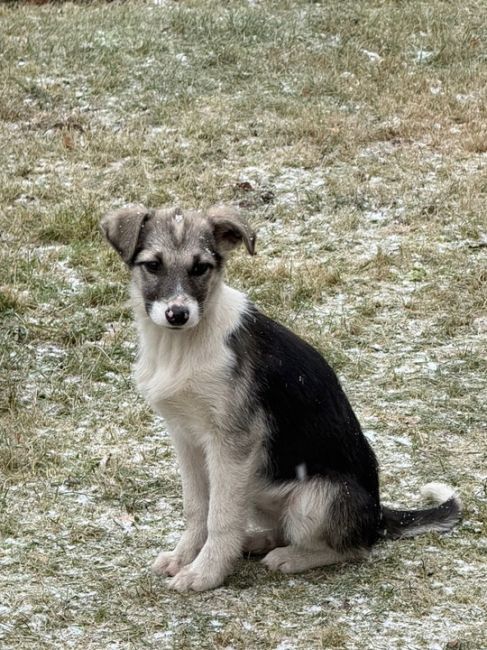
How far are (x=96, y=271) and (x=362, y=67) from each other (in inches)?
191

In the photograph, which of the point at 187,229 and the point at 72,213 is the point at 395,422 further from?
the point at 72,213

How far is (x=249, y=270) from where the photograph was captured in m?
8.77

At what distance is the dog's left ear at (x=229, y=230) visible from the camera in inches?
196

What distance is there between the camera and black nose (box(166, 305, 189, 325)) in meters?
4.62

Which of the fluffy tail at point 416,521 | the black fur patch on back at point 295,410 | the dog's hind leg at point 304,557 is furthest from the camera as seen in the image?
the fluffy tail at point 416,521

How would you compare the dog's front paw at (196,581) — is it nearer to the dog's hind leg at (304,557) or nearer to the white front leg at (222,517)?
the white front leg at (222,517)

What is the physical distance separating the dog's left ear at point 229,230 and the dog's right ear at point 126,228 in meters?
0.27

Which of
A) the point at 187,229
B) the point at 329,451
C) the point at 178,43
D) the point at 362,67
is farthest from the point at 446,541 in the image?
the point at 178,43

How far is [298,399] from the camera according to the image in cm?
500

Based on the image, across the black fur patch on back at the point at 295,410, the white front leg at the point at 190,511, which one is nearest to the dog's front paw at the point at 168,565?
the white front leg at the point at 190,511

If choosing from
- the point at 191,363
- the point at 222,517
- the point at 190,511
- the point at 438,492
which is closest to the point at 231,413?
the point at 191,363

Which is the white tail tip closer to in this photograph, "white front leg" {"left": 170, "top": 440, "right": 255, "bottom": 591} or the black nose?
"white front leg" {"left": 170, "top": 440, "right": 255, "bottom": 591}

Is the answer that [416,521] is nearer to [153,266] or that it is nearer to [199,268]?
[199,268]

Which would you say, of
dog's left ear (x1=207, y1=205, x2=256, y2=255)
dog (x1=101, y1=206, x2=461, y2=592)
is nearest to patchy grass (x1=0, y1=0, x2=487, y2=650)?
dog (x1=101, y1=206, x2=461, y2=592)
